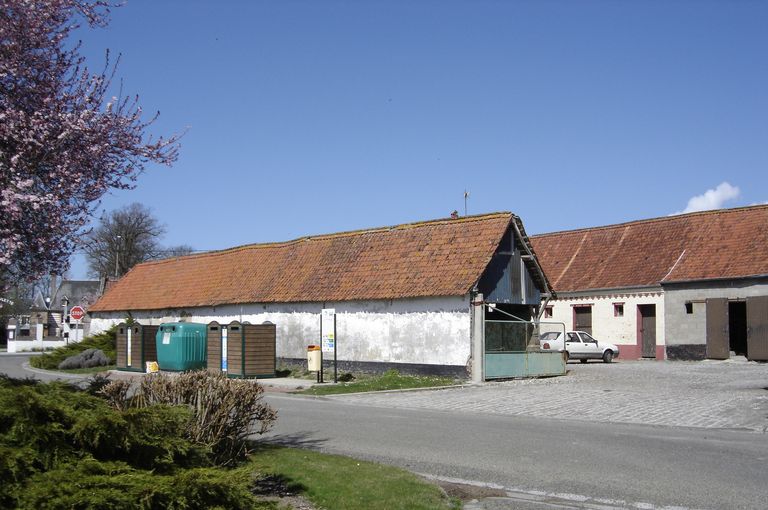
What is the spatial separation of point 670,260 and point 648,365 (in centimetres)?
750

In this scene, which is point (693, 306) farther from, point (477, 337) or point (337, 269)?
point (337, 269)

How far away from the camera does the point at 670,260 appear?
1547 inches

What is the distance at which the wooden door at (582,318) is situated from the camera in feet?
138

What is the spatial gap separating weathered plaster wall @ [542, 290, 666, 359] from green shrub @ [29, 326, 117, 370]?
2217 cm

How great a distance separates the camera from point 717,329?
116ft

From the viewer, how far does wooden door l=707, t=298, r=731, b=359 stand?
35.1 meters

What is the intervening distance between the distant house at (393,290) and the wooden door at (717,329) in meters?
11.0

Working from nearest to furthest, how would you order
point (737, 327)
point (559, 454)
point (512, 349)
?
point (559, 454)
point (512, 349)
point (737, 327)

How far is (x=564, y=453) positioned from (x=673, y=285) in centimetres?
2805

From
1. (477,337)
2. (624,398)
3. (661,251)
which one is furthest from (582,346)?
(624,398)

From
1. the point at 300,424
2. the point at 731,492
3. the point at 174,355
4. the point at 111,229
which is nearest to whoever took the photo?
the point at 731,492

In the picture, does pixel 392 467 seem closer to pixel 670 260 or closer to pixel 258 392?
pixel 258 392

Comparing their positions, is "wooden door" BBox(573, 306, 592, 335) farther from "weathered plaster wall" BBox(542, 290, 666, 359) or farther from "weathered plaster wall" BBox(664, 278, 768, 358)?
"weathered plaster wall" BBox(664, 278, 768, 358)

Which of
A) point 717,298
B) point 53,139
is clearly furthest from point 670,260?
point 53,139
